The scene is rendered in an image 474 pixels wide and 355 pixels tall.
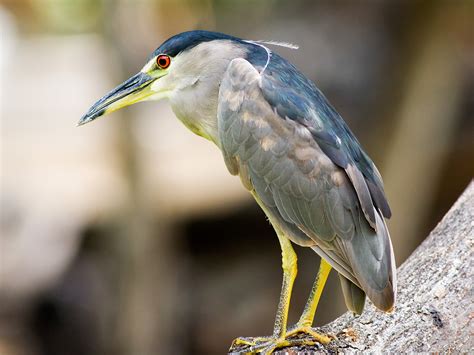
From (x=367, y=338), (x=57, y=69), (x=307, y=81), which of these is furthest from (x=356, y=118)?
(x=57, y=69)

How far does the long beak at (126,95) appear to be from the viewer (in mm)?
4008

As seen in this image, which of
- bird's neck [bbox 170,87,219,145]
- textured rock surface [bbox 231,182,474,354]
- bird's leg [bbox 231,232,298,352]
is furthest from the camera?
bird's neck [bbox 170,87,219,145]

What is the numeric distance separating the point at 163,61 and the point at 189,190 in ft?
18.5

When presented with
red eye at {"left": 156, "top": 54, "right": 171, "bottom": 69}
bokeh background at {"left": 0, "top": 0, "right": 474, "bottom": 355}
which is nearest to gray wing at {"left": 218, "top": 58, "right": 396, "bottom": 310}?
red eye at {"left": 156, "top": 54, "right": 171, "bottom": 69}

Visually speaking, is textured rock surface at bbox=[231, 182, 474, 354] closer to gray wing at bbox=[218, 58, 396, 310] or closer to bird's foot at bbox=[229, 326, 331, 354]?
bird's foot at bbox=[229, 326, 331, 354]

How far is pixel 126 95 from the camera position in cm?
402

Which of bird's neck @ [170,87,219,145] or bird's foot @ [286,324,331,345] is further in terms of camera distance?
bird's neck @ [170,87,219,145]

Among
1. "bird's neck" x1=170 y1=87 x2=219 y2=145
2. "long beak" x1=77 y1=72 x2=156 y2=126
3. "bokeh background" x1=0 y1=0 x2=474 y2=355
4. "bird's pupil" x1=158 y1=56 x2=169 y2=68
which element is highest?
"bird's pupil" x1=158 y1=56 x2=169 y2=68

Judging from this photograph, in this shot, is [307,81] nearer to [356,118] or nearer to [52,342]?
[356,118]

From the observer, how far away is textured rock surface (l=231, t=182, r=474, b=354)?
11.0 feet

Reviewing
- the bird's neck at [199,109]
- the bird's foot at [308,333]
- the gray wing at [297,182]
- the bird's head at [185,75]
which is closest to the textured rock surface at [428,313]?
the bird's foot at [308,333]

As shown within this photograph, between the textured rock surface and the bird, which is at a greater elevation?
the bird

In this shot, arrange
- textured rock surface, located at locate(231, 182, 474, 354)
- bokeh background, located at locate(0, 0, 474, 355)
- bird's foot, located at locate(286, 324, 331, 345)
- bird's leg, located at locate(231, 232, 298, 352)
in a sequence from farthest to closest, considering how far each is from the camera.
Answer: bokeh background, located at locate(0, 0, 474, 355), bird's leg, located at locate(231, 232, 298, 352), bird's foot, located at locate(286, 324, 331, 345), textured rock surface, located at locate(231, 182, 474, 354)

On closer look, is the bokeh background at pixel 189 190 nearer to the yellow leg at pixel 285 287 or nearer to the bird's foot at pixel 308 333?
the yellow leg at pixel 285 287
